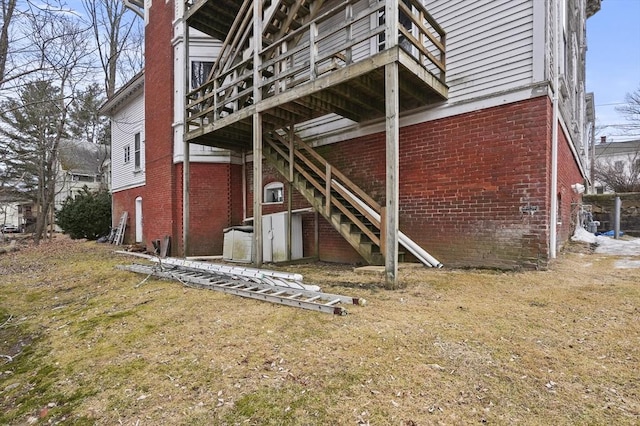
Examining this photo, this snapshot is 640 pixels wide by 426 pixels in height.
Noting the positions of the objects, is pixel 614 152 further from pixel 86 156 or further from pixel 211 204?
pixel 86 156

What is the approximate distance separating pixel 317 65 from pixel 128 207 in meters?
12.0

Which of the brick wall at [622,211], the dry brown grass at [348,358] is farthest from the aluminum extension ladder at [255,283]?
the brick wall at [622,211]

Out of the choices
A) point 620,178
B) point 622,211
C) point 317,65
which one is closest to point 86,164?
point 317,65

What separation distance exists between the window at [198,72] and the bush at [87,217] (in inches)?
379

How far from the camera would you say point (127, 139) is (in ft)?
48.7

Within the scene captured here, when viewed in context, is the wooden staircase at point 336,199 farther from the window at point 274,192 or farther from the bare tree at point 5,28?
the bare tree at point 5,28

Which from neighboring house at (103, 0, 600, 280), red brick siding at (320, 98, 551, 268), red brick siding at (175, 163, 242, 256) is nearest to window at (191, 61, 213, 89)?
neighboring house at (103, 0, 600, 280)

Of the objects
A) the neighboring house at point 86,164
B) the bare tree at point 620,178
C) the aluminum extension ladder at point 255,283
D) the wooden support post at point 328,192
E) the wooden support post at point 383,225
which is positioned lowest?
the aluminum extension ladder at point 255,283

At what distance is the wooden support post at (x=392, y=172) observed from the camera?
4844mm

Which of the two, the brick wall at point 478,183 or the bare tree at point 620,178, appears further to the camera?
the bare tree at point 620,178

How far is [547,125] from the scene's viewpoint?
561cm

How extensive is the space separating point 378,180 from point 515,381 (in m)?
5.59

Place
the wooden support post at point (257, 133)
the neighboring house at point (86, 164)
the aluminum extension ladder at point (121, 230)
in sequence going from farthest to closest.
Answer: the neighboring house at point (86, 164) < the aluminum extension ladder at point (121, 230) < the wooden support post at point (257, 133)

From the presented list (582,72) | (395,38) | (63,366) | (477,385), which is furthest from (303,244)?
(582,72)
